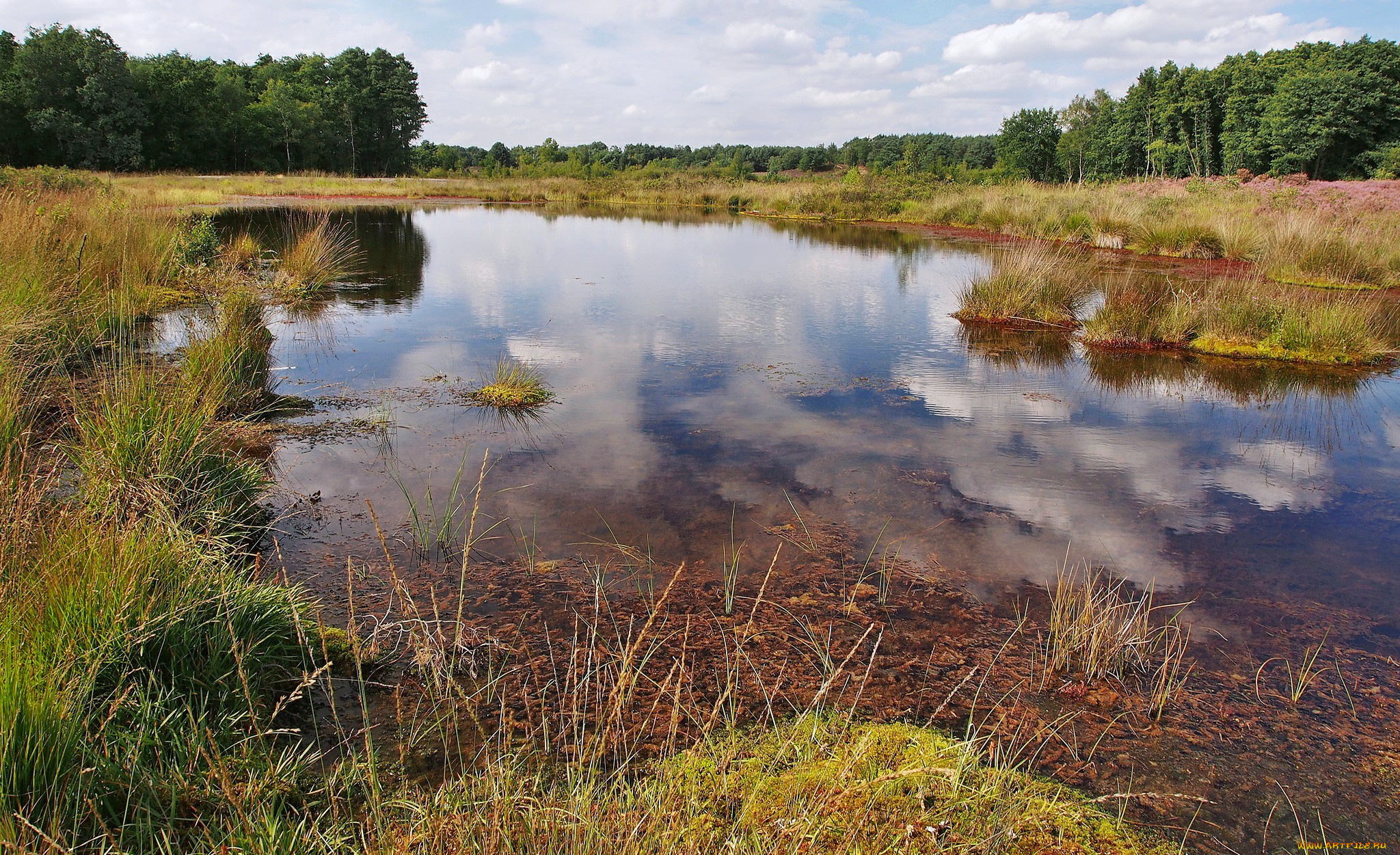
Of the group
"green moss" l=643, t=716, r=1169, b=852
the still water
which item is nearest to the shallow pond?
the still water

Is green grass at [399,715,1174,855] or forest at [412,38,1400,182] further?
forest at [412,38,1400,182]

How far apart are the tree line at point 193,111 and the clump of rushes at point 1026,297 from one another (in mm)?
40384

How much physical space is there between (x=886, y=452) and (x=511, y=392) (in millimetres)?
2975

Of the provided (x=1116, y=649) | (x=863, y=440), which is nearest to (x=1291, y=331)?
(x=863, y=440)

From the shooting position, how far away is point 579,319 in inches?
371

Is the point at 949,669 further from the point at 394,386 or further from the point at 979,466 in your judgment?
the point at 394,386

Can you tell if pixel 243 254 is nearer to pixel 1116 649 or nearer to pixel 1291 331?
pixel 1116 649

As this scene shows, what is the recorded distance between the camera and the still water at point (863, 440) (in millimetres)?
3980

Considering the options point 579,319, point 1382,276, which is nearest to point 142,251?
point 579,319

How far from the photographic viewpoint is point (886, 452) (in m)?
5.29

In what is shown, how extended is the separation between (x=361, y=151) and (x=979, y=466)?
6201cm

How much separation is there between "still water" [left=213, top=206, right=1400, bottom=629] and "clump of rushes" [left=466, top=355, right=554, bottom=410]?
8.0 inches

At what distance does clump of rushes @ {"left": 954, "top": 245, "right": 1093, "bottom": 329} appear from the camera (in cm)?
982

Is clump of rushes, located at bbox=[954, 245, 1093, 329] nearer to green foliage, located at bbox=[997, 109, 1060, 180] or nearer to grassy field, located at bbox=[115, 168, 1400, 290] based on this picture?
grassy field, located at bbox=[115, 168, 1400, 290]
